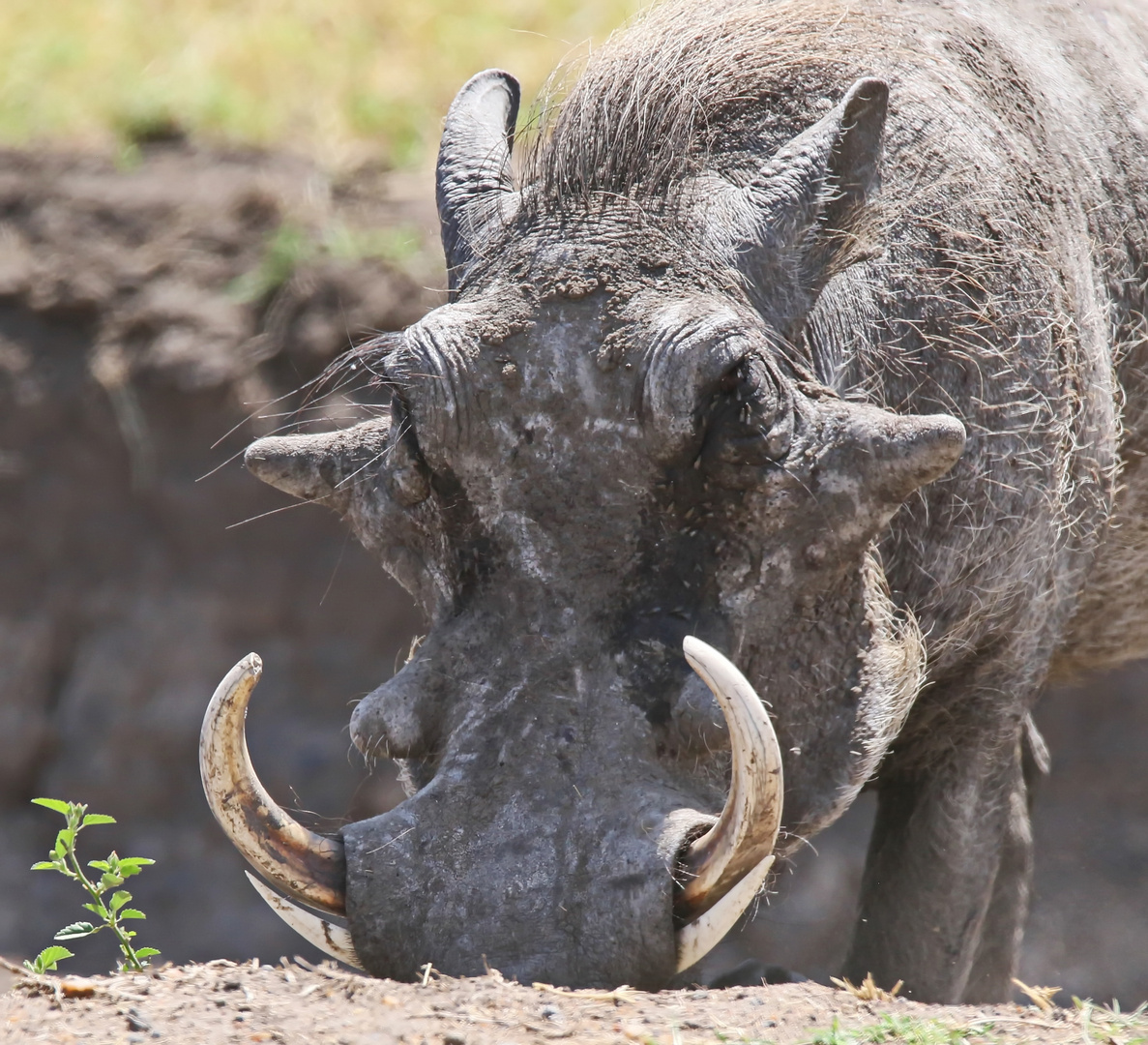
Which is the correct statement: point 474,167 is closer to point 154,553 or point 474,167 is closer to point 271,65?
point 154,553

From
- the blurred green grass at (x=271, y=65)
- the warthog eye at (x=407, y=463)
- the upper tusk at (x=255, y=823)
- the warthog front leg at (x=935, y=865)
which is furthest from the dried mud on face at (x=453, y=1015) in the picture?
the blurred green grass at (x=271, y=65)

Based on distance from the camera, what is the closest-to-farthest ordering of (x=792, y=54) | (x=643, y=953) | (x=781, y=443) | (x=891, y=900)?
(x=643, y=953), (x=781, y=443), (x=792, y=54), (x=891, y=900)

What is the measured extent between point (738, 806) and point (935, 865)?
4.31ft

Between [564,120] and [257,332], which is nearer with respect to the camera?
[564,120]

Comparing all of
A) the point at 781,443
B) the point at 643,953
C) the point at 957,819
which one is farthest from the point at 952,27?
the point at 643,953

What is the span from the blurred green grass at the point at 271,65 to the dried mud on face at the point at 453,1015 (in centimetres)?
486

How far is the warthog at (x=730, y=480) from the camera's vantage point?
2.01 meters

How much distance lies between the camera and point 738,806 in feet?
6.23

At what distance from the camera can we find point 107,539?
249 inches

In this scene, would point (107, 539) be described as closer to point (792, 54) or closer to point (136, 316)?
point (136, 316)

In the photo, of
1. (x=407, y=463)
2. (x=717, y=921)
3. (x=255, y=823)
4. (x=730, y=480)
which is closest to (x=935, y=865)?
(x=730, y=480)

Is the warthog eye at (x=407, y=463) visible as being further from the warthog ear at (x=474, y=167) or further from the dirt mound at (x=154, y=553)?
the dirt mound at (x=154, y=553)

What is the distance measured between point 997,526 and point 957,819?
2.13 feet

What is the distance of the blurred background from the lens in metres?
6.11
